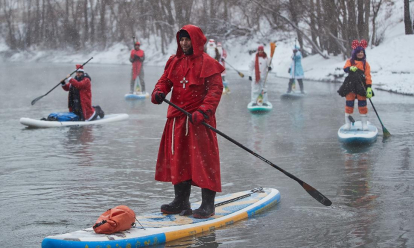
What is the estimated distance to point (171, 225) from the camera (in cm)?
544

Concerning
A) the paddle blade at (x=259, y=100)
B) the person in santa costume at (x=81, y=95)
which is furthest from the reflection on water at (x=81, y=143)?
the paddle blade at (x=259, y=100)

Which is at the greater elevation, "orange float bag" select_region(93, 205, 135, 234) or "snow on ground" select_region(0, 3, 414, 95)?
"snow on ground" select_region(0, 3, 414, 95)

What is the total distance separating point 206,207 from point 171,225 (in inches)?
17.7

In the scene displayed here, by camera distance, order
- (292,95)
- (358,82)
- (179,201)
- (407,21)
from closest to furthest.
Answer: (179,201) < (358,82) < (292,95) < (407,21)

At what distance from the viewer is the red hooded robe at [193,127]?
5633 mm

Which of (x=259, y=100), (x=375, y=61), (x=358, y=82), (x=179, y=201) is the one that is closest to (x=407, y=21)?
(x=375, y=61)

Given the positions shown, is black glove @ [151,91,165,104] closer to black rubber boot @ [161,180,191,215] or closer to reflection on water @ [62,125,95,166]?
black rubber boot @ [161,180,191,215]

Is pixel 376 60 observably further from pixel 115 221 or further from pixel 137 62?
pixel 115 221

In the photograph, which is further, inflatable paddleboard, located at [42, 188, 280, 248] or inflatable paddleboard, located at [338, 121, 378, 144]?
inflatable paddleboard, located at [338, 121, 378, 144]

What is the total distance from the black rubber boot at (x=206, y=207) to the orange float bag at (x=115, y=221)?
765mm

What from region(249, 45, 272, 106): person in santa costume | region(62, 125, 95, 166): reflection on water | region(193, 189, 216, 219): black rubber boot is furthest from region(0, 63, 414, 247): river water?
region(249, 45, 272, 106): person in santa costume

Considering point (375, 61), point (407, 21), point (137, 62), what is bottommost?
point (375, 61)

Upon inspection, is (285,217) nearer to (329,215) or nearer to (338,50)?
(329,215)

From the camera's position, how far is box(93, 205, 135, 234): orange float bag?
5.00 metres
